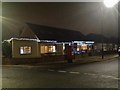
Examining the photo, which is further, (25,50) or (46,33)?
(46,33)

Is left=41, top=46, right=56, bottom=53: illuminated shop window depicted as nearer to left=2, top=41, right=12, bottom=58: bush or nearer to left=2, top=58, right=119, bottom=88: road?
left=2, top=41, right=12, bottom=58: bush

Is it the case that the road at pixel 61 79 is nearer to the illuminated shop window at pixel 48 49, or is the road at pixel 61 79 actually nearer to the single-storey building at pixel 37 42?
the single-storey building at pixel 37 42

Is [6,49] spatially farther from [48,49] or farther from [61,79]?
[61,79]

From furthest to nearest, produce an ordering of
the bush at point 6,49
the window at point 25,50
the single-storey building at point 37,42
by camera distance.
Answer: the window at point 25,50, the single-storey building at point 37,42, the bush at point 6,49

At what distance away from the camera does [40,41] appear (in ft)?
133

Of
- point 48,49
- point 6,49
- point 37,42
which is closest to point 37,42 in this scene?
point 37,42

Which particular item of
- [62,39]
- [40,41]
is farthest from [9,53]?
[62,39]

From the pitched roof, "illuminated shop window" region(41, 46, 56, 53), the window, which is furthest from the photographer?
"illuminated shop window" region(41, 46, 56, 53)

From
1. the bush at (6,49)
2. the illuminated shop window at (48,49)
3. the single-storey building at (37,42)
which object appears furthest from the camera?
the illuminated shop window at (48,49)

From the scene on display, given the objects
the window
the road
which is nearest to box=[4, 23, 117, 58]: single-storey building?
the window

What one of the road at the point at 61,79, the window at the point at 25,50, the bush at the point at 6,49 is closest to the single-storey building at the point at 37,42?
the window at the point at 25,50

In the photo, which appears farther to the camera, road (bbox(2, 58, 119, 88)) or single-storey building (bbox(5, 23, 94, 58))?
single-storey building (bbox(5, 23, 94, 58))

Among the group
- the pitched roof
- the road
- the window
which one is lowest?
the road

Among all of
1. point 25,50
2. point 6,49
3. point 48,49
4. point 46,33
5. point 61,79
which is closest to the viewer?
point 61,79
